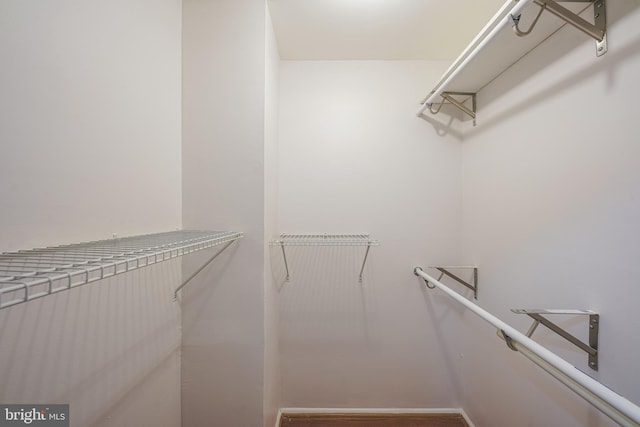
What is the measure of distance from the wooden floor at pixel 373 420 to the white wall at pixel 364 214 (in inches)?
7.3

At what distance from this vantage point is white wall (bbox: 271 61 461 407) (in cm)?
159

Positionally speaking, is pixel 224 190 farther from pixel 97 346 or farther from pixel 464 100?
pixel 464 100

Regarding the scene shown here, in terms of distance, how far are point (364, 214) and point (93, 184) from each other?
1.35 meters

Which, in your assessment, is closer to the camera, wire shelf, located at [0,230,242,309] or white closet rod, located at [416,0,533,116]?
wire shelf, located at [0,230,242,309]

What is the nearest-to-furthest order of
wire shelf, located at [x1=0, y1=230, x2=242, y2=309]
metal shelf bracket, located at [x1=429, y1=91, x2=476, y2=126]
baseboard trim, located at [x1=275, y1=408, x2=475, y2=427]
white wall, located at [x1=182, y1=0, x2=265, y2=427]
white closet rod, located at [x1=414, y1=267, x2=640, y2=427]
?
1. wire shelf, located at [x1=0, y1=230, x2=242, y2=309]
2. white closet rod, located at [x1=414, y1=267, x2=640, y2=427]
3. white wall, located at [x1=182, y1=0, x2=265, y2=427]
4. metal shelf bracket, located at [x1=429, y1=91, x2=476, y2=126]
5. baseboard trim, located at [x1=275, y1=408, x2=475, y2=427]

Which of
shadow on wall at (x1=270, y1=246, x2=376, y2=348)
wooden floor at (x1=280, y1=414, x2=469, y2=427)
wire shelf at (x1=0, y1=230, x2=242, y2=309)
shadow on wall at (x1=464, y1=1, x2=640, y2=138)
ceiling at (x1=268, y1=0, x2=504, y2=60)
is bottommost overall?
wooden floor at (x1=280, y1=414, x2=469, y2=427)

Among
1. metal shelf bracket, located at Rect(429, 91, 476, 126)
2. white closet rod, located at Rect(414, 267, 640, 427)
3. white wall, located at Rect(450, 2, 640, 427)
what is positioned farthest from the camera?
metal shelf bracket, located at Rect(429, 91, 476, 126)

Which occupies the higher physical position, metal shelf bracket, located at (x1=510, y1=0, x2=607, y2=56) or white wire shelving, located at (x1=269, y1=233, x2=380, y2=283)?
metal shelf bracket, located at (x1=510, y1=0, x2=607, y2=56)

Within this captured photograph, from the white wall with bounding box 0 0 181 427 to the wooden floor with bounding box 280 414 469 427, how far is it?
31.8 inches

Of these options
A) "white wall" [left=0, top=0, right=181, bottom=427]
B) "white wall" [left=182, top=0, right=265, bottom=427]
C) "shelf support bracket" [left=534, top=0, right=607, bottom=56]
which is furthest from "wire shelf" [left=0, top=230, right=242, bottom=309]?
"shelf support bracket" [left=534, top=0, right=607, bottom=56]

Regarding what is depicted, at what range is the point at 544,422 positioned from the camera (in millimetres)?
980

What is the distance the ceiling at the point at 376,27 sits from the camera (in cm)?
121

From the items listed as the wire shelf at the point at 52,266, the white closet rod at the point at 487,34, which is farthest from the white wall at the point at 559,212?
the wire shelf at the point at 52,266

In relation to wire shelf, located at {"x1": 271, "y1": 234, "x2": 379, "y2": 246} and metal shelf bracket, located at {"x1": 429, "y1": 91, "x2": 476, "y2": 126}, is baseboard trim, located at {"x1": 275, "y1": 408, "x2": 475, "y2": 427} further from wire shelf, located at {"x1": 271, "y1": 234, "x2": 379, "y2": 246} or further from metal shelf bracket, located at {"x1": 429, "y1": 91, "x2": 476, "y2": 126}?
metal shelf bracket, located at {"x1": 429, "y1": 91, "x2": 476, "y2": 126}
